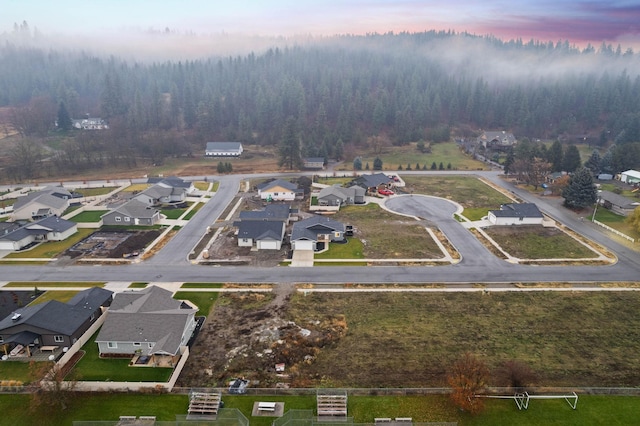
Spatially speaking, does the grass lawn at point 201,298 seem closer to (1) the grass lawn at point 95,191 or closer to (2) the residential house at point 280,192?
(2) the residential house at point 280,192

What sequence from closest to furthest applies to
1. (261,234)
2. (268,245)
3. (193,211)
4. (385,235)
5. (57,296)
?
(57,296), (268,245), (261,234), (385,235), (193,211)

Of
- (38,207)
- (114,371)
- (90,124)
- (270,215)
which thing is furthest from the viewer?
(90,124)

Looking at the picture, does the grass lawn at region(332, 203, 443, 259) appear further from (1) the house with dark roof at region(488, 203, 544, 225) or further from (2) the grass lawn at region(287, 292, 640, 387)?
(1) the house with dark roof at region(488, 203, 544, 225)

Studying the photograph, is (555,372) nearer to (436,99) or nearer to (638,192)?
(638,192)

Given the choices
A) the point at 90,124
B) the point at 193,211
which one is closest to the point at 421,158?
the point at 193,211

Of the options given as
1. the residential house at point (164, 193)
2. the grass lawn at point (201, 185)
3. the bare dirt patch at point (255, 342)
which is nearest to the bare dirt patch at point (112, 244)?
the residential house at point (164, 193)

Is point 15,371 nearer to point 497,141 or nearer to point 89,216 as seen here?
point 89,216

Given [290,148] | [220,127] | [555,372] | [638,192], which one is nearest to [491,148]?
[638,192]
